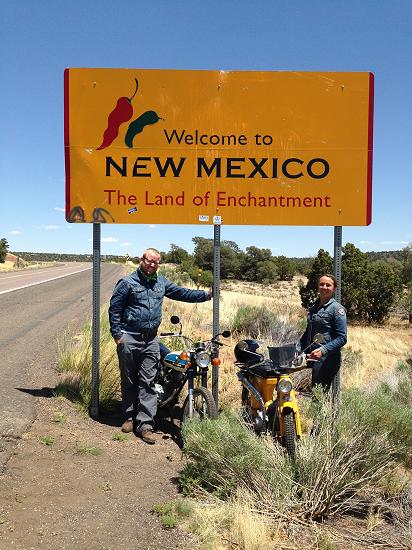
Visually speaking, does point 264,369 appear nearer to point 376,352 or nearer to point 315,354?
point 315,354

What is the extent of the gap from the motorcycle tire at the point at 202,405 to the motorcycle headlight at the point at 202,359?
27cm

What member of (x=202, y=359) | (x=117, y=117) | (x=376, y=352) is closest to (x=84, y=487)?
(x=202, y=359)

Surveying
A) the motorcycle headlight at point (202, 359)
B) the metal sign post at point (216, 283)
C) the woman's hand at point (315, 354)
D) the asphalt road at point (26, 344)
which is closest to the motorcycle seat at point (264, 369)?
the woman's hand at point (315, 354)

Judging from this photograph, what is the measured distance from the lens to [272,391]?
4930 mm

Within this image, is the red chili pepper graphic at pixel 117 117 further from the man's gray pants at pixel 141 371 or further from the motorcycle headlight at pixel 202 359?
the motorcycle headlight at pixel 202 359

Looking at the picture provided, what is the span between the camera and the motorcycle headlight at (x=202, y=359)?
212 inches

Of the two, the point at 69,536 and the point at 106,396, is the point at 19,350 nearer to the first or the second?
the point at 106,396

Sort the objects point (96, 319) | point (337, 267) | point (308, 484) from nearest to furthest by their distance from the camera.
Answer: point (308, 484) → point (337, 267) → point (96, 319)

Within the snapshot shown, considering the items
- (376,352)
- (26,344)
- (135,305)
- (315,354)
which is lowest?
(376,352)

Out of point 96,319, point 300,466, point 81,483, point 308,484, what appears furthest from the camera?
point 96,319

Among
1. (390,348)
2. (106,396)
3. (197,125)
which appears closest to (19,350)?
(106,396)

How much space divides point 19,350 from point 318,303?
6401mm

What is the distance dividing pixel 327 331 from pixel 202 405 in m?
1.57

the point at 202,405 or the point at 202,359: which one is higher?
the point at 202,359
